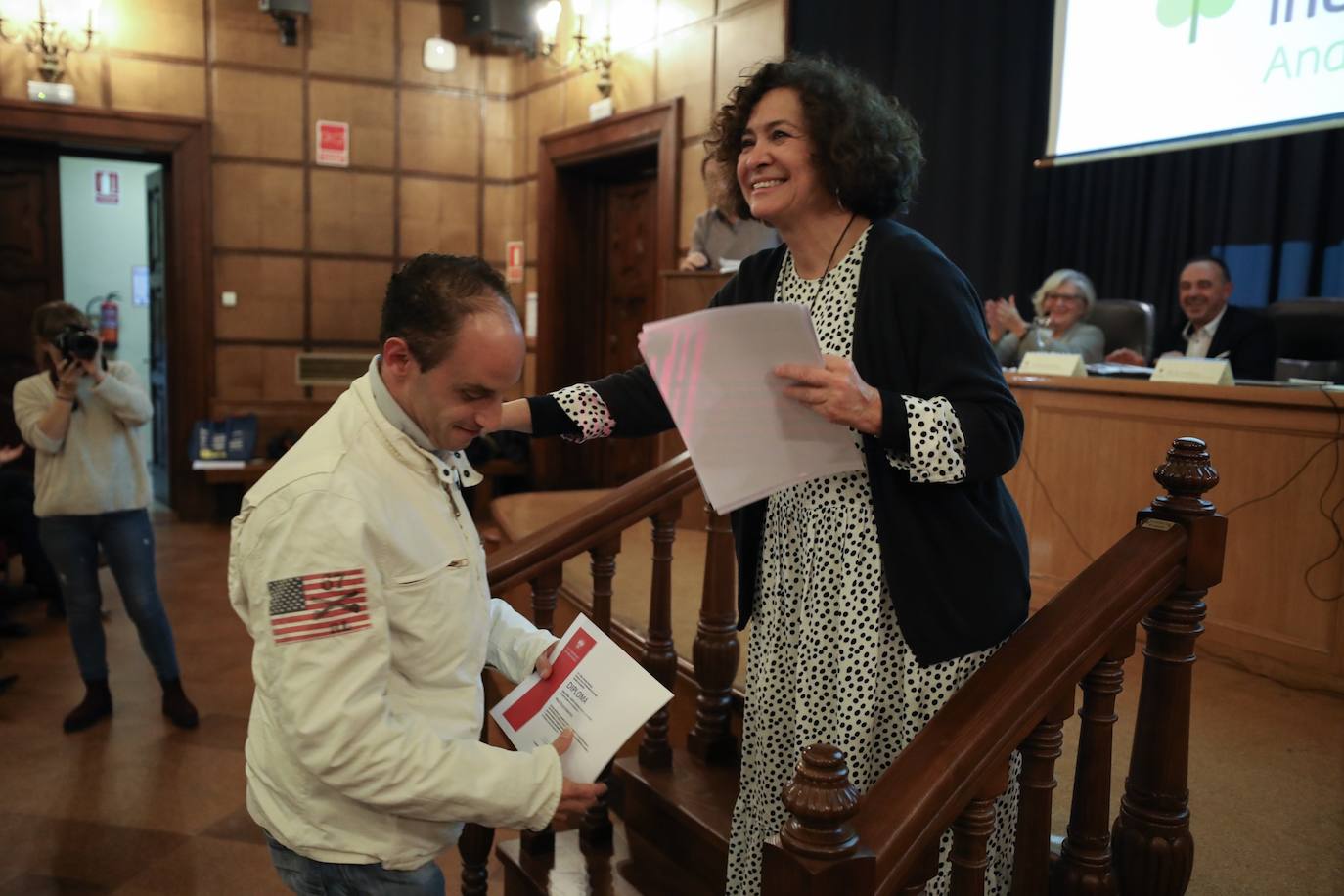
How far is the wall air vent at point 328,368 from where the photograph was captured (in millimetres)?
7543

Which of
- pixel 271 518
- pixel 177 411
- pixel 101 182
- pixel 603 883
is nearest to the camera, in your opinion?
pixel 271 518

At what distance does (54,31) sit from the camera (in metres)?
6.64

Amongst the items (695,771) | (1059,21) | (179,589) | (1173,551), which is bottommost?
(179,589)

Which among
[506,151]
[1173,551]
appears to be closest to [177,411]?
[506,151]

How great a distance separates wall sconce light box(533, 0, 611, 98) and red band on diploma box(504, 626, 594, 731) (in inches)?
230

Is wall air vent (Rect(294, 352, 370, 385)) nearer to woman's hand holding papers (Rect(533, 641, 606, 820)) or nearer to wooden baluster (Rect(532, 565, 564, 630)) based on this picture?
wooden baluster (Rect(532, 565, 564, 630))

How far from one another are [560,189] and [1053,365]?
4450mm

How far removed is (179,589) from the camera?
222 inches

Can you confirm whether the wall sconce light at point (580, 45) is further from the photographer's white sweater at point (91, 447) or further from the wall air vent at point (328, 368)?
the photographer's white sweater at point (91, 447)

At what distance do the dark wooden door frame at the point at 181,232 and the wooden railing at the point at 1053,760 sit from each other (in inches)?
276

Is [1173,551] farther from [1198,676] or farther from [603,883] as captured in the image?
[1198,676]

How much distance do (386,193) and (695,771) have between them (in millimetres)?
6284

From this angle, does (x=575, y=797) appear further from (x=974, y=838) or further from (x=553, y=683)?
(x=974, y=838)

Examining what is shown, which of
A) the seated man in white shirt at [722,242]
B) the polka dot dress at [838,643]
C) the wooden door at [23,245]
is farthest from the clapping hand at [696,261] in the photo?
the wooden door at [23,245]
